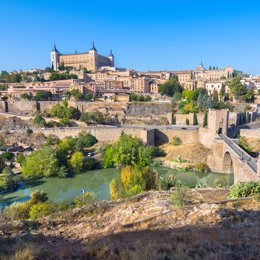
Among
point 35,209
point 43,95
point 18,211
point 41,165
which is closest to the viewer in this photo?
point 35,209

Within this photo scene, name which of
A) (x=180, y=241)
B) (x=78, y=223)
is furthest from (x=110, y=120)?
(x=180, y=241)

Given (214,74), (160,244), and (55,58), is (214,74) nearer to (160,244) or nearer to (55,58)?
(55,58)

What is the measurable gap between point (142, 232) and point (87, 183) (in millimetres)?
13572

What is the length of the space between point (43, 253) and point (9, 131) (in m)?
26.5

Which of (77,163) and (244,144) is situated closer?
(77,163)

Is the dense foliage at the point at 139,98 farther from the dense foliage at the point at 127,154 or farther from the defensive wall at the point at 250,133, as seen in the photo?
the dense foliage at the point at 127,154

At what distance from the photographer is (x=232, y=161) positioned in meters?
18.4

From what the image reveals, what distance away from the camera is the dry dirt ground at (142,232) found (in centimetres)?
429

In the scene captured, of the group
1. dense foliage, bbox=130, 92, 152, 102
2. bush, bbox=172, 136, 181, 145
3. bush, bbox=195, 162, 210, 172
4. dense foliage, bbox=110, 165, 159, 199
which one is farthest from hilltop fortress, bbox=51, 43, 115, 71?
dense foliage, bbox=110, 165, 159, 199

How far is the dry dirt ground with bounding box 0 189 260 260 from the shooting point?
4293 millimetres

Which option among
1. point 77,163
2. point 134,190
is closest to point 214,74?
point 77,163

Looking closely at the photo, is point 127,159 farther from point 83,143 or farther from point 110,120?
point 110,120

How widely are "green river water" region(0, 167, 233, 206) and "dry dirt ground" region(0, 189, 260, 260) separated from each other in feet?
28.8

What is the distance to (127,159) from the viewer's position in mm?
20953
